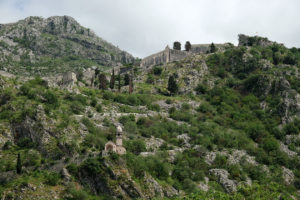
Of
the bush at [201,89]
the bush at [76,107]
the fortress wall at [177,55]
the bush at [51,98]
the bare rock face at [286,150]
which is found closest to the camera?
the bush at [51,98]

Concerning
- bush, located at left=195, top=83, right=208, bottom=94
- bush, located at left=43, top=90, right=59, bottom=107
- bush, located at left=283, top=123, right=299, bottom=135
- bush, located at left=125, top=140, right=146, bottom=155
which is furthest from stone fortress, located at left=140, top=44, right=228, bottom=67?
bush, located at left=125, top=140, right=146, bottom=155

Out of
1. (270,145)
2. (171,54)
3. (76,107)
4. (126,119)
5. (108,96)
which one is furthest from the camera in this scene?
(171,54)

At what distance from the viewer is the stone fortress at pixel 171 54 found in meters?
140

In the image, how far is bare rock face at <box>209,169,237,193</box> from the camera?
67625 millimetres

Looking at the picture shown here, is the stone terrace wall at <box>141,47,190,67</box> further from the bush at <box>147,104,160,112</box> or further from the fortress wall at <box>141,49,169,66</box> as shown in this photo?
the bush at <box>147,104,160,112</box>

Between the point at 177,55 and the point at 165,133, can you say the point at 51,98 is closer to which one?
the point at 165,133

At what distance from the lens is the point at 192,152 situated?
7544 centimetres

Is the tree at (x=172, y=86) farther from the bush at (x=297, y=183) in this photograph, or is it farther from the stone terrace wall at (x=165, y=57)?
the bush at (x=297, y=183)

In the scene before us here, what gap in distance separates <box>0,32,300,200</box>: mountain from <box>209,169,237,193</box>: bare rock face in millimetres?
164

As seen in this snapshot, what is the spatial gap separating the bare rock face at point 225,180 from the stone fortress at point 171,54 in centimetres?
7125

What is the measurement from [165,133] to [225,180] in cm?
1732

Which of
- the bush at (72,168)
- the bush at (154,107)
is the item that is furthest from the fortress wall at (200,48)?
the bush at (72,168)

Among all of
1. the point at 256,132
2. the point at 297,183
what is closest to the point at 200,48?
the point at 256,132

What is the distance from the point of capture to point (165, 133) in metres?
82.5
